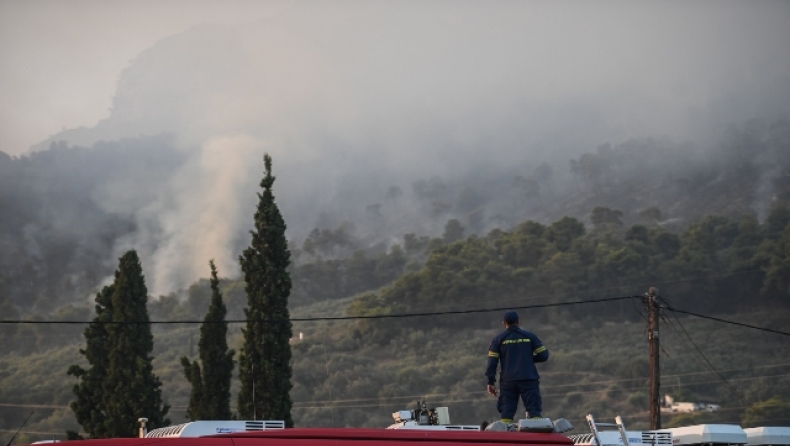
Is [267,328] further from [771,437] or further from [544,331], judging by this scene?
[544,331]

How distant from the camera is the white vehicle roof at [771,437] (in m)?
12.8

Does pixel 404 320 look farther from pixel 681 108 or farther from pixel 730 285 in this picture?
pixel 681 108

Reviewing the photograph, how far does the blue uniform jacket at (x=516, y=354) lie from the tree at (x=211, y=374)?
25.1 metres

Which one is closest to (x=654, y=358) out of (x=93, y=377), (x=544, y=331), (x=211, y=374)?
(x=211, y=374)

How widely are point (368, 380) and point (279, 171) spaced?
188ft

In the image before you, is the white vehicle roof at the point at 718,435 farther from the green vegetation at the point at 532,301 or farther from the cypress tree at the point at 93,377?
the green vegetation at the point at 532,301

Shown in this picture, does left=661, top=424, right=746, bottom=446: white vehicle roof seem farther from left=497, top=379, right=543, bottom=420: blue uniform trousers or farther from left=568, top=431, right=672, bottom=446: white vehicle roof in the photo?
left=497, top=379, right=543, bottom=420: blue uniform trousers

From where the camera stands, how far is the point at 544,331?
92.9 metres

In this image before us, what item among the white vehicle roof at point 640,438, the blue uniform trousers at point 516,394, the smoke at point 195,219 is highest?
the smoke at point 195,219

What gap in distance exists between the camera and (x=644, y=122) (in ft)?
470

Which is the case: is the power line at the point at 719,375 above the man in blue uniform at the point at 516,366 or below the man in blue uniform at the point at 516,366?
below

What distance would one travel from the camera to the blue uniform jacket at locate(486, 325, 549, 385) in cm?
1075

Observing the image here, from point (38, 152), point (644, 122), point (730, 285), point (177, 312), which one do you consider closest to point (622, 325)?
point (730, 285)

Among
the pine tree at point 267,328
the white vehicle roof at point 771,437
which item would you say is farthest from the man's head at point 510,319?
the pine tree at point 267,328
